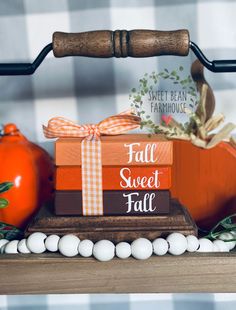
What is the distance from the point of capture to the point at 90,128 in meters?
0.63

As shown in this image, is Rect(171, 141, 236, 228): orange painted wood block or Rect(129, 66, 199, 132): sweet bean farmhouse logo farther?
Rect(129, 66, 199, 132): sweet bean farmhouse logo

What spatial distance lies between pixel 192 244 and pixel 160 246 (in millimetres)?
35

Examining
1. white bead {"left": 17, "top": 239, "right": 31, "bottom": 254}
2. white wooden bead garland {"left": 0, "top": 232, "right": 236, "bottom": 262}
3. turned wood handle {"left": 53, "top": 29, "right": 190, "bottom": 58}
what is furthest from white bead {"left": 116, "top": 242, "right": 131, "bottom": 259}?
turned wood handle {"left": 53, "top": 29, "right": 190, "bottom": 58}

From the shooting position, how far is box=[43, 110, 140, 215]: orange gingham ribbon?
0.59 m

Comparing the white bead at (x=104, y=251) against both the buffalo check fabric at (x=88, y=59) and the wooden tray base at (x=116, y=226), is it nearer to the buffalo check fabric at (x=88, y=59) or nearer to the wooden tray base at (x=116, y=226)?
the wooden tray base at (x=116, y=226)

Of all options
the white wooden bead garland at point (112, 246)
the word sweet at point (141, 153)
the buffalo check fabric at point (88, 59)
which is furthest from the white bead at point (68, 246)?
the buffalo check fabric at point (88, 59)

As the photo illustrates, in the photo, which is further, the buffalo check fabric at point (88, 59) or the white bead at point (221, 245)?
the buffalo check fabric at point (88, 59)

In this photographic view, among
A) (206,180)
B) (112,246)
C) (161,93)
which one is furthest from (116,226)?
(161,93)

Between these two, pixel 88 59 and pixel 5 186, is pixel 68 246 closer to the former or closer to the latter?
pixel 5 186

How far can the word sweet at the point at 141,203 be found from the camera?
Result: 60cm

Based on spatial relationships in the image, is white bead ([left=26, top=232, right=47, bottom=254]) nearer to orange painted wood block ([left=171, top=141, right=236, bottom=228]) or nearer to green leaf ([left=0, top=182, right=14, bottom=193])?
green leaf ([left=0, top=182, right=14, bottom=193])

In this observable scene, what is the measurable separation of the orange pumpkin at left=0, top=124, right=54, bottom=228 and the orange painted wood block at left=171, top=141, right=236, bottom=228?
0.17 metres

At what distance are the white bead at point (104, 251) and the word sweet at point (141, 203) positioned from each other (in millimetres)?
50

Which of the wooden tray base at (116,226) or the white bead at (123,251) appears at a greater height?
the wooden tray base at (116,226)
